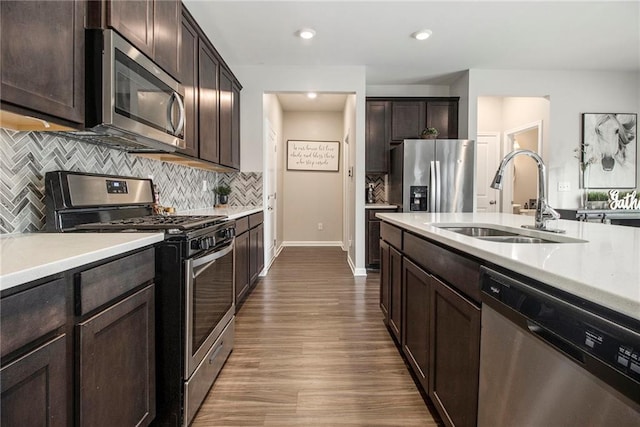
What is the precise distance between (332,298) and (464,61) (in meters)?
3.22

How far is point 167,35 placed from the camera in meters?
1.84

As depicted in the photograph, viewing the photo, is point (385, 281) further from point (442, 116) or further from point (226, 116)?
point (442, 116)

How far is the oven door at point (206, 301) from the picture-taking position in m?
1.43

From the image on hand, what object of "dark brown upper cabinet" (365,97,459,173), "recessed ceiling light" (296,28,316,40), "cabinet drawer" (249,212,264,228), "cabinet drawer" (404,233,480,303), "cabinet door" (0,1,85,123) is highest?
"recessed ceiling light" (296,28,316,40)

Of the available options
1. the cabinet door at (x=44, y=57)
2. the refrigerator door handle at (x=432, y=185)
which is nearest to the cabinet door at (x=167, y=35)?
the cabinet door at (x=44, y=57)

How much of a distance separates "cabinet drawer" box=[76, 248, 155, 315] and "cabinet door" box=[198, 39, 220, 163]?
1582mm

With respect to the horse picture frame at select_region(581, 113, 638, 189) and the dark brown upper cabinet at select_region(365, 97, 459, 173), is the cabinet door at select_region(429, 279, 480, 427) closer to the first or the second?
the dark brown upper cabinet at select_region(365, 97, 459, 173)

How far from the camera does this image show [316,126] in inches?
253

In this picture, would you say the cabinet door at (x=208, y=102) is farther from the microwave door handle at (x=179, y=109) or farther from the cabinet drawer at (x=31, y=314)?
the cabinet drawer at (x=31, y=314)

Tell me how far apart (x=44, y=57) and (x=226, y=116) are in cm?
241

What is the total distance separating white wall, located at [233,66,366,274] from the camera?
407 cm

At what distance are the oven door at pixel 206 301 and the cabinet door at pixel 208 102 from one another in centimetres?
118

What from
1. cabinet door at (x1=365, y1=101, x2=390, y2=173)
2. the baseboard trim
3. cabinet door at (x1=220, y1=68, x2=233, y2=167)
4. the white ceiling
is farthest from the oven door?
the baseboard trim

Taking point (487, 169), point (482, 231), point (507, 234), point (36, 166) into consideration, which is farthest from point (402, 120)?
point (36, 166)
